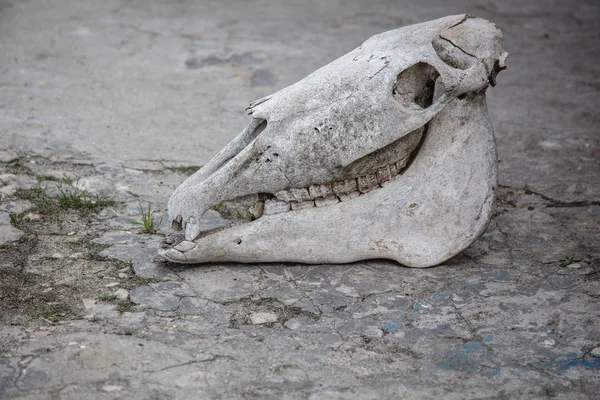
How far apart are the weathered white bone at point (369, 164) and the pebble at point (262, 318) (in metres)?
0.35

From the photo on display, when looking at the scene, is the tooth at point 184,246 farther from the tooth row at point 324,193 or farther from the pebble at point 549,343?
the pebble at point 549,343

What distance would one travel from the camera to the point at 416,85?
3.19m

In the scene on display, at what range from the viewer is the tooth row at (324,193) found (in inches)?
123

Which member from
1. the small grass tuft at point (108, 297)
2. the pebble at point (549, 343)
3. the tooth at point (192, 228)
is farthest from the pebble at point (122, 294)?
the pebble at point (549, 343)

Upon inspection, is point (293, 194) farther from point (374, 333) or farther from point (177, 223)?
point (374, 333)

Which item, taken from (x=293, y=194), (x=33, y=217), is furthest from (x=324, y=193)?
(x=33, y=217)

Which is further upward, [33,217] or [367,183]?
[367,183]

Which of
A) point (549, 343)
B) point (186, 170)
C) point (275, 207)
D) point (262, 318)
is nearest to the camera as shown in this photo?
point (549, 343)

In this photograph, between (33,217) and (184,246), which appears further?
(33,217)

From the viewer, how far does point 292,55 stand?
6.06m

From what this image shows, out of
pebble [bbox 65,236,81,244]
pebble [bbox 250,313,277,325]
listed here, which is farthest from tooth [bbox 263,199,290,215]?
pebble [bbox 65,236,81,244]

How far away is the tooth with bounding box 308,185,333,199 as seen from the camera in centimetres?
315

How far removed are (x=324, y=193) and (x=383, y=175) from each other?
10.7 inches

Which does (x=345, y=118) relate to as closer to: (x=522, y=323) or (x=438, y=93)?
(x=438, y=93)
